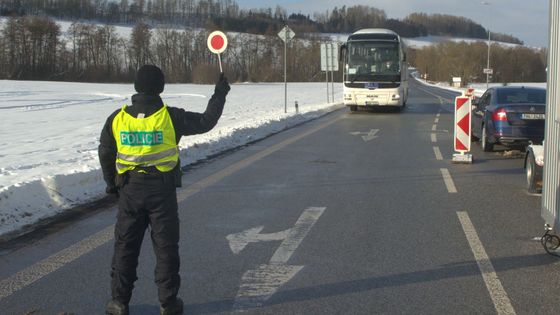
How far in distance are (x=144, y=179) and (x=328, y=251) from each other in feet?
8.01

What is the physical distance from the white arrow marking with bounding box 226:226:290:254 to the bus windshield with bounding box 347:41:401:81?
810 inches

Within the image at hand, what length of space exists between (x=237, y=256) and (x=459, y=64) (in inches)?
3598

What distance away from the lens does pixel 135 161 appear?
14.2ft

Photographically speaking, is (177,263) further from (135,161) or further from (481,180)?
(481,180)

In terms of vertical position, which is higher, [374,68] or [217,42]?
[217,42]

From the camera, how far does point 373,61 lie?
1055 inches

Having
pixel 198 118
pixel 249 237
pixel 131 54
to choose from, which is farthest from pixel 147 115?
pixel 131 54

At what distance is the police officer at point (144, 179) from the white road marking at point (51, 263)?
1.19 metres

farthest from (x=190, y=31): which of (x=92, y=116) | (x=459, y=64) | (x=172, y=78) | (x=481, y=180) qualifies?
(x=481, y=180)

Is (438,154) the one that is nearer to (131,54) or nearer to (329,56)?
(329,56)

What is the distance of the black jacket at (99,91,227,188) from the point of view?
→ 14.4 ft

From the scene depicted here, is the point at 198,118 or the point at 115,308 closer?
the point at 115,308

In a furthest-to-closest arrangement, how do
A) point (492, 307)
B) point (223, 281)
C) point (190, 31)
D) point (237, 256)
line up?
1. point (190, 31)
2. point (237, 256)
3. point (223, 281)
4. point (492, 307)

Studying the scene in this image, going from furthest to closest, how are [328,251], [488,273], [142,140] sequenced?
[328,251] < [488,273] < [142,140]
